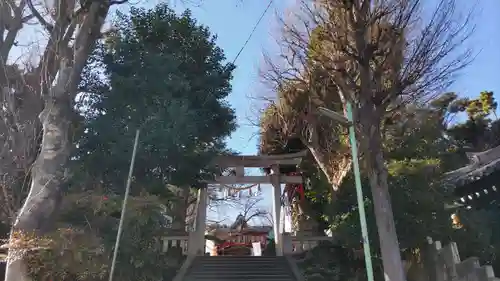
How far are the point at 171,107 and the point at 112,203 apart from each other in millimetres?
2837

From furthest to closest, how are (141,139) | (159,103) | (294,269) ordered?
1. (294,269)
2. (159,103)
3. (141,139)

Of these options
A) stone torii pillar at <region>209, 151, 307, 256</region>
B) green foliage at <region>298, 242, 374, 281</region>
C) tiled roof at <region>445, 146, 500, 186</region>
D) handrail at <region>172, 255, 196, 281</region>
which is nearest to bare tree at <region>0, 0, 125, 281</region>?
handrail at <region>172, 255, 196, 281</region>

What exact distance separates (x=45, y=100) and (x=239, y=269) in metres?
7.03

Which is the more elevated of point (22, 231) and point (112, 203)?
point (112, 203)

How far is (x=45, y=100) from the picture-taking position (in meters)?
7.94

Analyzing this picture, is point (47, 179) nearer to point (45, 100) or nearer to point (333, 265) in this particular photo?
point (45, 100)

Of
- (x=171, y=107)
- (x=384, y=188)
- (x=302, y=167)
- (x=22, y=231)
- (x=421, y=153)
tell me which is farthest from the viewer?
(x=302, y=167)

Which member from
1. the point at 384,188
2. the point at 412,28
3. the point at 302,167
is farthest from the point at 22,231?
the point at 302,167

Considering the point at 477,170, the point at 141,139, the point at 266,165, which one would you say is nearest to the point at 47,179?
the point at 141,139

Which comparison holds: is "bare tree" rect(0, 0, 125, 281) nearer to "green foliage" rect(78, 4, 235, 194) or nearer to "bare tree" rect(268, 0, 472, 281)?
"green foliage" rect(78, 4, 235, 194)

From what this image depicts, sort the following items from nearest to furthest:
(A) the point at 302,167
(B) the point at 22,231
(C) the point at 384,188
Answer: (B) the point at 22,231, (C) the point at 384,188, (A) the point at 302,167

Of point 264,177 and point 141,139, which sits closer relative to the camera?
point 141,139

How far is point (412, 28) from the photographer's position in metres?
7.88

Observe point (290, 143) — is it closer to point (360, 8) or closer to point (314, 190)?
point (314, 190)
